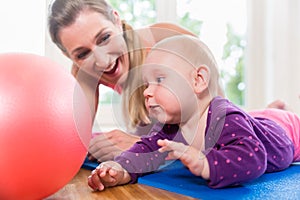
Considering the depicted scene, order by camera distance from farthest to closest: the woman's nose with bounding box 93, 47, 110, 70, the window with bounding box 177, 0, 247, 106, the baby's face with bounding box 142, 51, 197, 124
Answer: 1. the window with bounding box 177, 0, 247, 106
2. the woman's nose with bounding box 93, 47, 110, 70
3. the baby's face with bounding box 142, 51, 197, 124

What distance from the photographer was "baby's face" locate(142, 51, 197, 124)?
959 mm

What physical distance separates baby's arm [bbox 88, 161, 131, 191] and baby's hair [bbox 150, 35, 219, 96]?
313 mm

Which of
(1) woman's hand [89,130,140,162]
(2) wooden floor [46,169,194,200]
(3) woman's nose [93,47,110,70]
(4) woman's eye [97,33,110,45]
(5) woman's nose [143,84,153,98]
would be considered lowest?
(2) wooden floor [46,169,194,200]

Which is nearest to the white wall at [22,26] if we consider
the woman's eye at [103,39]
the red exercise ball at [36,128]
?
the woman's eye at [103,39]

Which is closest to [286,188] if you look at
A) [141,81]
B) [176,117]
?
[176,117]

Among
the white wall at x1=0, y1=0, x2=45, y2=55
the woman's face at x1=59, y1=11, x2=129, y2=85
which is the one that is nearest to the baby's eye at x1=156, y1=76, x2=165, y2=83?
the woman's face at x1=59, y1=11, x2=129, y2=85

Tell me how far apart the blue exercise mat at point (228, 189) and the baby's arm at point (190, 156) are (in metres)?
0.05

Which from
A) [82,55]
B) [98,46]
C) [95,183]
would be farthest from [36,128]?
[82,55]

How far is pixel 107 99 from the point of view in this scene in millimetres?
1152

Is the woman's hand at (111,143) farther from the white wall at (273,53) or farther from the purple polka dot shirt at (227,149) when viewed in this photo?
Answer: the white wall at (273,53)

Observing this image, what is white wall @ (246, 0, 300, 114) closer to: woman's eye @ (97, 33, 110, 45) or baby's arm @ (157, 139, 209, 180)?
woman's eye @ (97, 33, 110, 45)

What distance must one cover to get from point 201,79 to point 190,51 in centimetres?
8

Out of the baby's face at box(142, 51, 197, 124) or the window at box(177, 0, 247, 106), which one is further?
the window at box(177, 0, 247, 106)

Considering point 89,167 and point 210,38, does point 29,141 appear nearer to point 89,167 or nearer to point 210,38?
point 89,167
